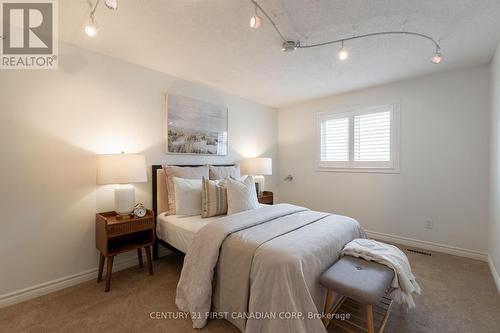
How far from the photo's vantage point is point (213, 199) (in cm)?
251

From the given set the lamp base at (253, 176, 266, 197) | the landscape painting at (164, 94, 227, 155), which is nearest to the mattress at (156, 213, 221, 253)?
the landscape painting at (164, 94, 227, 155)

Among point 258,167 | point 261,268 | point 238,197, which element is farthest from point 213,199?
point 258,167

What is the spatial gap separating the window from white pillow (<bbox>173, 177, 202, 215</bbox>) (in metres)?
2.50

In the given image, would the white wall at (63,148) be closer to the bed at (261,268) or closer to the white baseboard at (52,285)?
the white baseboard at (52,285)

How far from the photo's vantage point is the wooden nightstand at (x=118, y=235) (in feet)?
7.01

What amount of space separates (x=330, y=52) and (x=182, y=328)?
9.50 feet

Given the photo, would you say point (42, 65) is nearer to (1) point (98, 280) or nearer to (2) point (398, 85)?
(1) point (98, 280)

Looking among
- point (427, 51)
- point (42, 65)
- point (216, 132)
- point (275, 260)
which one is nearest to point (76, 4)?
point (42, 65)

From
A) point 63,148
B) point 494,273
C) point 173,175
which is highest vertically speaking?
point 63,148

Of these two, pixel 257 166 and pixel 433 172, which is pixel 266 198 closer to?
pixel 257 166

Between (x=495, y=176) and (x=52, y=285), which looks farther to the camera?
(x=495, y=176)

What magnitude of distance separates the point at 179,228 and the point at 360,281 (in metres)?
1.67

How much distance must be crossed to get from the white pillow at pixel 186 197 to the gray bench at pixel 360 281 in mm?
1574

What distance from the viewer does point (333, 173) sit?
3992mm
